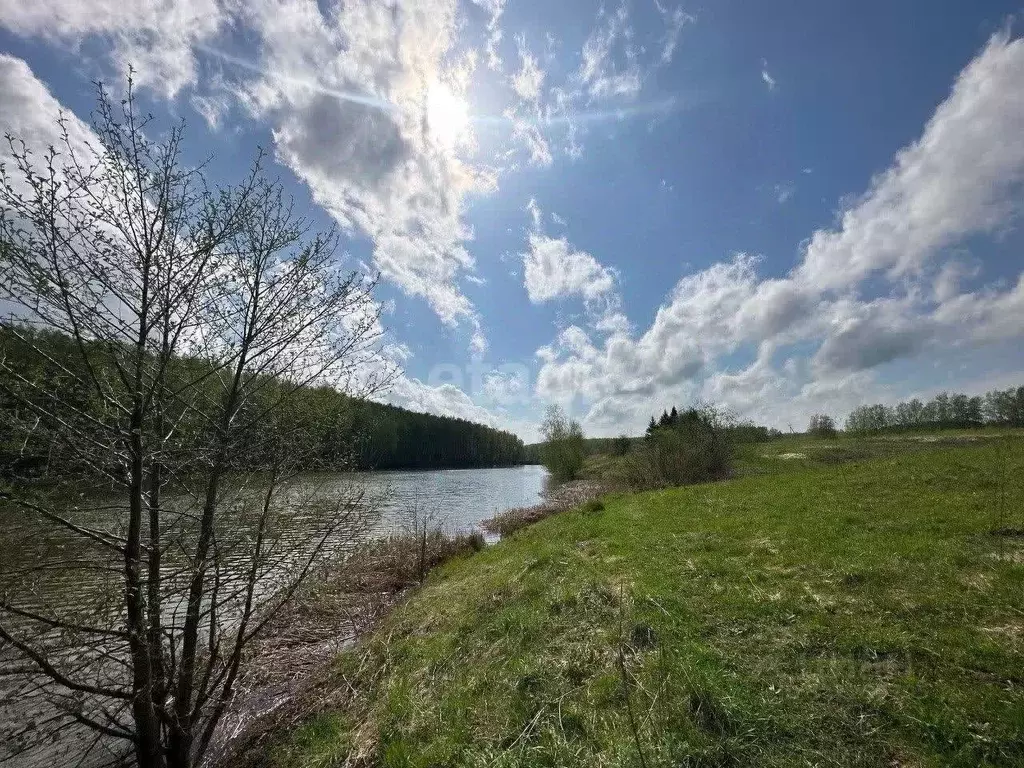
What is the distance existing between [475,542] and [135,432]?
1515 centimetres

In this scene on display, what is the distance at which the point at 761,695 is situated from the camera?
4406mm

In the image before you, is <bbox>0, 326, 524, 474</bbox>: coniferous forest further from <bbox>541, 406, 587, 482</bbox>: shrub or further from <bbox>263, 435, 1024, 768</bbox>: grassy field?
<bbox>541, 406, 587, 482</bbox>: shrub

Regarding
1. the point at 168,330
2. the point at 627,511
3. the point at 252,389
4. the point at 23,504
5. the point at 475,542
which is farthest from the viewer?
the point at 475,542

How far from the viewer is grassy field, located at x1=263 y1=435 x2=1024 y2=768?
389cm

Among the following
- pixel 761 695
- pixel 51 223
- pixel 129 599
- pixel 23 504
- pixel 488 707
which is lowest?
pixel 488 707

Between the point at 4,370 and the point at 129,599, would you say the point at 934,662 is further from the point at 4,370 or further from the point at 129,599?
the point at 4,370

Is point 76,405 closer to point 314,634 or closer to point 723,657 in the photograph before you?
point 723,657

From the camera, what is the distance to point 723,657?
206 inches

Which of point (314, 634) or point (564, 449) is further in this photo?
point (564, 449)

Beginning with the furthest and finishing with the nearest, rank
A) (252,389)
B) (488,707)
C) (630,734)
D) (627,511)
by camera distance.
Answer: (627,511) → (252,389) → (488,707) → (630,734)

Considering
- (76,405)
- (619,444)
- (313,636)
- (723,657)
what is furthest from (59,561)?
(619,444)

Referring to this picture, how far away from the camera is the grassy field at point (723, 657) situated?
3.89 metres

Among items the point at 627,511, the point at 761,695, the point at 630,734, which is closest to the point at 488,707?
the point at 630,734

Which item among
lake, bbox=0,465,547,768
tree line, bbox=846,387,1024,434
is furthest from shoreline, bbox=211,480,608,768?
tree line, bbox=846,387,1024,434
